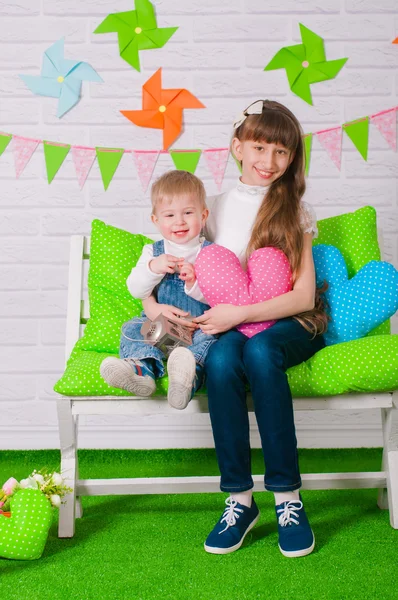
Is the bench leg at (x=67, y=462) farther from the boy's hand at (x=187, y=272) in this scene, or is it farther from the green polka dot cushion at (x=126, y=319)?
the boy's hand at (x=187, y=272)

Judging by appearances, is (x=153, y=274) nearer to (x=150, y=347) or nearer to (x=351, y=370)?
(x=150, y=347)

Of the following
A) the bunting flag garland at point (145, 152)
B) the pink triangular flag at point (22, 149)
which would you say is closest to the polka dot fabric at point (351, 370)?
the bunting flag garland at point (145, 152)

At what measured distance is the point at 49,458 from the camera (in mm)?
2490

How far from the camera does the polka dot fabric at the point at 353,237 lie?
2053 millimetres

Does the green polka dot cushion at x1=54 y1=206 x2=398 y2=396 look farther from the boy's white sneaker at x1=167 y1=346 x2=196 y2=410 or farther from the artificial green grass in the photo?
the artificial green grass

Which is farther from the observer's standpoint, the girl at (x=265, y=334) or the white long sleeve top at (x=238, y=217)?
the white long sleeve top at (x=238, y=217)

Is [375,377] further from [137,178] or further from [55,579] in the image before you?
[137,178]

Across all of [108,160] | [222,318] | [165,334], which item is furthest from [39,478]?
[108,160]

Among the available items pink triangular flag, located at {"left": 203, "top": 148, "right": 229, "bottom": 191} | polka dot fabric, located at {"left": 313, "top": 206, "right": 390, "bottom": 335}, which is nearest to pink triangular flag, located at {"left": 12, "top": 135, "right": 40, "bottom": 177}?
pink triangular flag, located at {"left": 203, "top": 148, "right": 229, "bottom": 191}

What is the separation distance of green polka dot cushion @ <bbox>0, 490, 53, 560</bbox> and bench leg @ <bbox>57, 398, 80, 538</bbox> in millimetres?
145

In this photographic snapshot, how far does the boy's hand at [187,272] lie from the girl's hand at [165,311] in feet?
0.24

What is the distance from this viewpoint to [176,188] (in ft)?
5.91

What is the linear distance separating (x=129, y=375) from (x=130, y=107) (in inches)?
45.8

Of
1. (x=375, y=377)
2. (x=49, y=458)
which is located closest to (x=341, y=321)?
(x=375, y=377)
